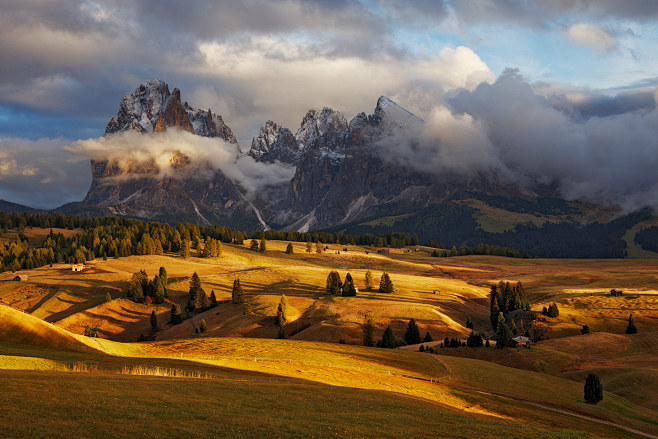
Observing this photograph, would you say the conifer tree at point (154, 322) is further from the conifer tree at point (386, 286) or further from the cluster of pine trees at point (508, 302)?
the cluster of pine trees at point (508, 302)

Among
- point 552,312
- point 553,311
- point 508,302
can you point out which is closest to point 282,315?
point 508,302

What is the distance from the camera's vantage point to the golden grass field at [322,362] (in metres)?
27.6

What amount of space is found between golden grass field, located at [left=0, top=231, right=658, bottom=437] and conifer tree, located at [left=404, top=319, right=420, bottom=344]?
19.6 feet

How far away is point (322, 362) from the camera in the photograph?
6216 centimetres

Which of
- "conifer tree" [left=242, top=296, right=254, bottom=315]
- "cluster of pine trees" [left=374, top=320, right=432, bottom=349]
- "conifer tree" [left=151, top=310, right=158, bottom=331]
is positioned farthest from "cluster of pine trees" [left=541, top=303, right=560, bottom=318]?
"conifer tree" [left=151, top=310, right=158, bottom=331]

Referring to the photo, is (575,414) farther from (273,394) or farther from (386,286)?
(386,286)

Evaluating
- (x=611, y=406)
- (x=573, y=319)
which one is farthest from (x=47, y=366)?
(x=573, y=319)

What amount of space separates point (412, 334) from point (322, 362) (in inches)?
1801

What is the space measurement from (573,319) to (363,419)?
106655mm

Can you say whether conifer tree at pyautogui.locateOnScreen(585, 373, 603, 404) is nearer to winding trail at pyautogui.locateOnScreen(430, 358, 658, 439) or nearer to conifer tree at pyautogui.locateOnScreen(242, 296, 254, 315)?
winding trail at pyautogui.locateOnScreen(430, 358, 658, 439)

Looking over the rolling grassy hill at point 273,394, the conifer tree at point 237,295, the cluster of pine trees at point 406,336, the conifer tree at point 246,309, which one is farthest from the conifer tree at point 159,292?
the rolling grassy hill at point 273,394

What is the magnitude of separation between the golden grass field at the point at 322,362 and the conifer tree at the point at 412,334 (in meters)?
5.97

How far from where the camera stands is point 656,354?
86.9 metres

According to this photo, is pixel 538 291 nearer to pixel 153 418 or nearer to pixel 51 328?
pixel 51 328
